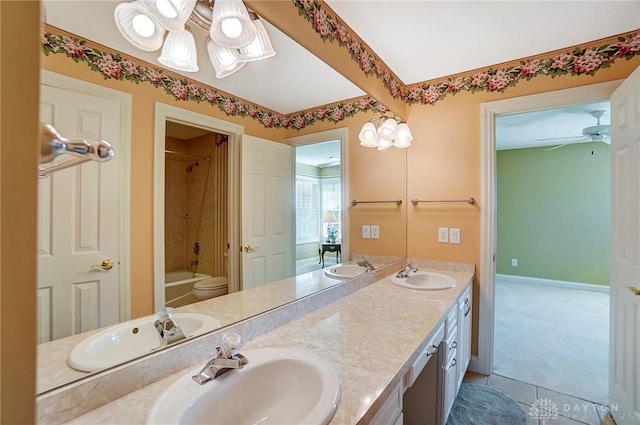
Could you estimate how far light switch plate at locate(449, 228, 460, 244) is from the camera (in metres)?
2.28

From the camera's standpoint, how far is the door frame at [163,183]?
2.88ft

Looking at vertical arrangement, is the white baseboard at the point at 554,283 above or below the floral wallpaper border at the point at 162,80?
below

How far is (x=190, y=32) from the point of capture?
0.94 meters

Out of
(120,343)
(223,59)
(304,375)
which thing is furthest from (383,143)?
(120,343)

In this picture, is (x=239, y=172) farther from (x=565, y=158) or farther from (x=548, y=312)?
(x=565, y=158)

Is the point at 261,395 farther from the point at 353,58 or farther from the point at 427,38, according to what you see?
the point at 427,38

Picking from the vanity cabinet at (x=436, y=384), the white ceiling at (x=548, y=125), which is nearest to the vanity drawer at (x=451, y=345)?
the vanity cabinet at (x=436, y=384)

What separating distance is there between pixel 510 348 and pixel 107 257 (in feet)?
Result: 10.6

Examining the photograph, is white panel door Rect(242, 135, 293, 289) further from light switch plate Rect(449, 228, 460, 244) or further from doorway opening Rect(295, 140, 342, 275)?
light switch plate Rect(449, 228, 460, 244)

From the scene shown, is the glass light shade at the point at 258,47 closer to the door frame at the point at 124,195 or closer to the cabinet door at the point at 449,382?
the door frame at the point at 124,195

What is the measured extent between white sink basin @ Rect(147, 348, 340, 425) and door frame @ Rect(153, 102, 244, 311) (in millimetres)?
296

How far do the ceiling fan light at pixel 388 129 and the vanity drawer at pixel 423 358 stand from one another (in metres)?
1.36

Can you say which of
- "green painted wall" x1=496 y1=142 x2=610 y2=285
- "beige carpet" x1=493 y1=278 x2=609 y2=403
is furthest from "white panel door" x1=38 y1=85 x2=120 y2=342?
"green painted wall" x1=496 y1=142 x2=610 y2=285

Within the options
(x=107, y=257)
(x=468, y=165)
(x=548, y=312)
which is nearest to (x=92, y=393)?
(x=107, y=257)
